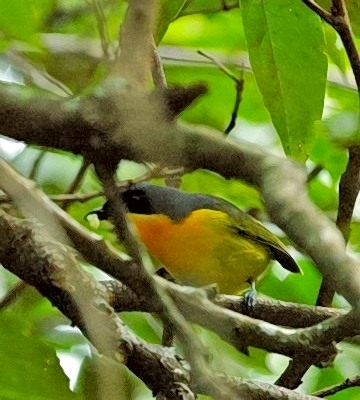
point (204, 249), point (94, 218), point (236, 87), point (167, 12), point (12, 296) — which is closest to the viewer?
point (167, 12)

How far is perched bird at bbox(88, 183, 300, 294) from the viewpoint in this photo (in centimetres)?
158

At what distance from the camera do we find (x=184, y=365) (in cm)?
71

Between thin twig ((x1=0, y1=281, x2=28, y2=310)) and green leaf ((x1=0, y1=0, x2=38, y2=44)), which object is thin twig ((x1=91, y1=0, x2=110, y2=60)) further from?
thin twig ((x1=0, y1=281, x2=28, y2=310))

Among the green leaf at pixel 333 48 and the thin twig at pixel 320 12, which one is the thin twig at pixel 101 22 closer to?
the thin twig at pixel 320 12

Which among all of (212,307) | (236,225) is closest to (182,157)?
(212,307)

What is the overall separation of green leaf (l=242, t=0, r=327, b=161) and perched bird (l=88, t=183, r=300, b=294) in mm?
733

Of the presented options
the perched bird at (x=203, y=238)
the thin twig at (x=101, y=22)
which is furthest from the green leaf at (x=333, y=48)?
the perched bird at (x=203, y=238)

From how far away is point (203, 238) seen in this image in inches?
66.1

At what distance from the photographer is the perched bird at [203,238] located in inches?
62.1

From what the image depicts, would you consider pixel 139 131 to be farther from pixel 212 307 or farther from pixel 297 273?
pixel 297 273

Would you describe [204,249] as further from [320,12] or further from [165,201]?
[320,12]

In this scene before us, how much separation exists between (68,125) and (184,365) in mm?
355

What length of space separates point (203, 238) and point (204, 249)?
0.02 metres

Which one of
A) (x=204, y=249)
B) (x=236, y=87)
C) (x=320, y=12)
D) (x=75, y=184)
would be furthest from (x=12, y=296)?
(x=204, y=249)
